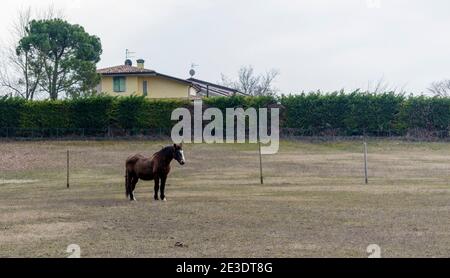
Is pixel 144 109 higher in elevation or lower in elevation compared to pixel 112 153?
higher

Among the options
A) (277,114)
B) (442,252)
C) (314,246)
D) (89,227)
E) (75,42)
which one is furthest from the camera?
(75,42)

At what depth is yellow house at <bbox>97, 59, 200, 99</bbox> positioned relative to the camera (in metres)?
69.4

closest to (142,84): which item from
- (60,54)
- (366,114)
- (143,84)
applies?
(143,84)

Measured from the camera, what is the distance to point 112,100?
53.1 metres

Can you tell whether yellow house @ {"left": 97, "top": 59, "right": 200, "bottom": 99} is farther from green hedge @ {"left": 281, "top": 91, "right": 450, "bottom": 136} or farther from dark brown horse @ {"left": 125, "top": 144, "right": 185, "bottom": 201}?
dark brown horse @ {"left": 125, "top": 144, "right": 185, "bottom": 201}

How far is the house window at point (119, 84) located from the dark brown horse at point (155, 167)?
163 ft

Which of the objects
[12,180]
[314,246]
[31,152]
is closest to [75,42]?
[31,152]

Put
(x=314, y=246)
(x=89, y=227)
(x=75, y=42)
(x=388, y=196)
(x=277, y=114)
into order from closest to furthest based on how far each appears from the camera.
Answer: (x=314, y=246), (x=89, y=227), (x=388, y=196), (x=277, y=114), (x=75, y=42)

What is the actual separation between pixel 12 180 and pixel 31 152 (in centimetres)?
1336

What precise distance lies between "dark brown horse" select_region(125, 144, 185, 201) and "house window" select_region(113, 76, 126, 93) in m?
49.8

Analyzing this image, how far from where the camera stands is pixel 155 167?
786 inches

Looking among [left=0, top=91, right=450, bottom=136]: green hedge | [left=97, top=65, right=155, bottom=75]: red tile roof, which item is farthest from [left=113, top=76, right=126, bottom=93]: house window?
[left=0, top=91, right=450, bottom=136]: green hedge

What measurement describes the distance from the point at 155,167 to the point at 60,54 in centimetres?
4296
